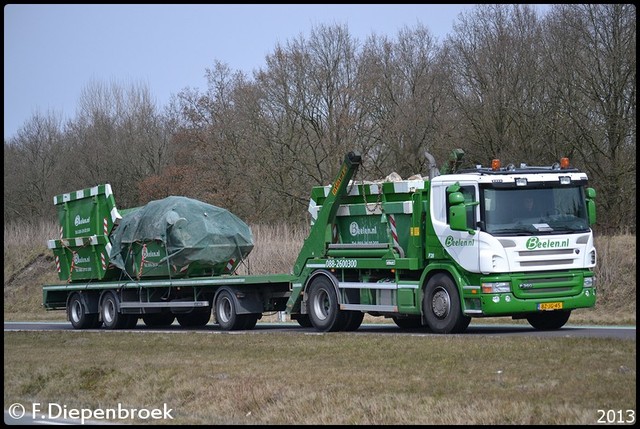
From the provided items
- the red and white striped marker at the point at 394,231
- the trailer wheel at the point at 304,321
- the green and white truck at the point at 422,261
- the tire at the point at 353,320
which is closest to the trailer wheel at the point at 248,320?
the green and white truck at the point at 422,261

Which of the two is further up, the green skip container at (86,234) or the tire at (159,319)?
the green skip container at (86,234)

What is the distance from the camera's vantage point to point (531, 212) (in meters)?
18.8

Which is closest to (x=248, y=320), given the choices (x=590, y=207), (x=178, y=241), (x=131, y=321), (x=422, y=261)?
(x=178, y=241)

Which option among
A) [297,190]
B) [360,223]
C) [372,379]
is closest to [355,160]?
[360,223]

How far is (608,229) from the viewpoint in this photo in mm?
36156

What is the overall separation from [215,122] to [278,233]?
1784 centimetres

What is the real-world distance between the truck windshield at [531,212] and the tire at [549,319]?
1.85 metres

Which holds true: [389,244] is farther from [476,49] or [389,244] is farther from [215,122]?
[215,122]

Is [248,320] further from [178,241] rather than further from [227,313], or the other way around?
[178,241]

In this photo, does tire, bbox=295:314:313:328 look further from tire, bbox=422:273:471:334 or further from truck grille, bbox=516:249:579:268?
truck grille, bbox=516:249:579:268

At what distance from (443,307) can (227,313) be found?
659 cm

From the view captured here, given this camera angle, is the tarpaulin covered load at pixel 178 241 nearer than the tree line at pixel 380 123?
Yes

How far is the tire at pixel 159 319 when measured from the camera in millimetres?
28312

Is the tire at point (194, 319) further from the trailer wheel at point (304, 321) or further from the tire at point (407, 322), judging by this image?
the tire at point (407, 322)
